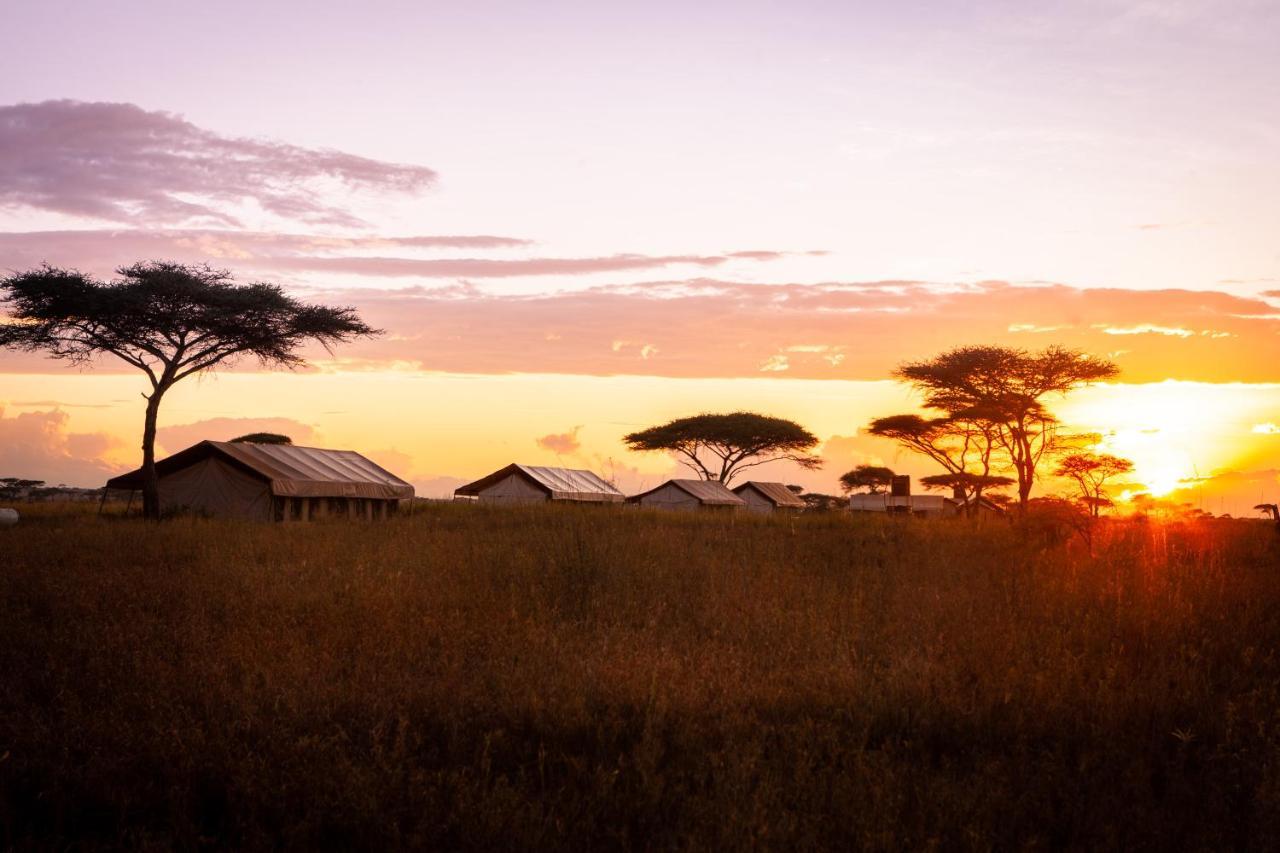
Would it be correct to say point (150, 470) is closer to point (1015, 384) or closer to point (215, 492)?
point (215, 492)

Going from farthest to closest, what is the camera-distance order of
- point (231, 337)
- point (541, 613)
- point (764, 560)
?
point (231, 337) → point (764, 560) → point (541, 613)

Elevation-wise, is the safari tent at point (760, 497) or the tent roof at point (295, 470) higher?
the tent roof at point (295, 470)

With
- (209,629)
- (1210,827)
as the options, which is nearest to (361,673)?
(209,629)

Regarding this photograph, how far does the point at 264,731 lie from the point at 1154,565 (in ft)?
30.6

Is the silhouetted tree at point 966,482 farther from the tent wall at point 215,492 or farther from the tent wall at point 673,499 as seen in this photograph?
the tent wall at point 215,492

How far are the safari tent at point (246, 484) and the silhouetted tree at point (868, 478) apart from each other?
46055 mm

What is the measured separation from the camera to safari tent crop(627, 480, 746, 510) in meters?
44.3

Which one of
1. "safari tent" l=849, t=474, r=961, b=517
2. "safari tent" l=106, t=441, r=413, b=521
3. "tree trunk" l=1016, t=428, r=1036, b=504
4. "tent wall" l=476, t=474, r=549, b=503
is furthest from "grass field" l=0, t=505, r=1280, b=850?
"safari tent" l=849, t=474, r=961, b=517

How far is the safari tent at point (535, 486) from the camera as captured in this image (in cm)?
4103

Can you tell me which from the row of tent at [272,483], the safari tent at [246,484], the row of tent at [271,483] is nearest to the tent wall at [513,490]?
the row of tent at [272,483]

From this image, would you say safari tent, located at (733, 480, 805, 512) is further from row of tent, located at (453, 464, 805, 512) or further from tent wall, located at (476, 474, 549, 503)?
tent wall, located at (476, 474, 549, 503)

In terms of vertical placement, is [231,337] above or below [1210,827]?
above

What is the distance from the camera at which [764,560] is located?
12352 mm

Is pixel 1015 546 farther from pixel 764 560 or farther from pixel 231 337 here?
pixel 231 337
